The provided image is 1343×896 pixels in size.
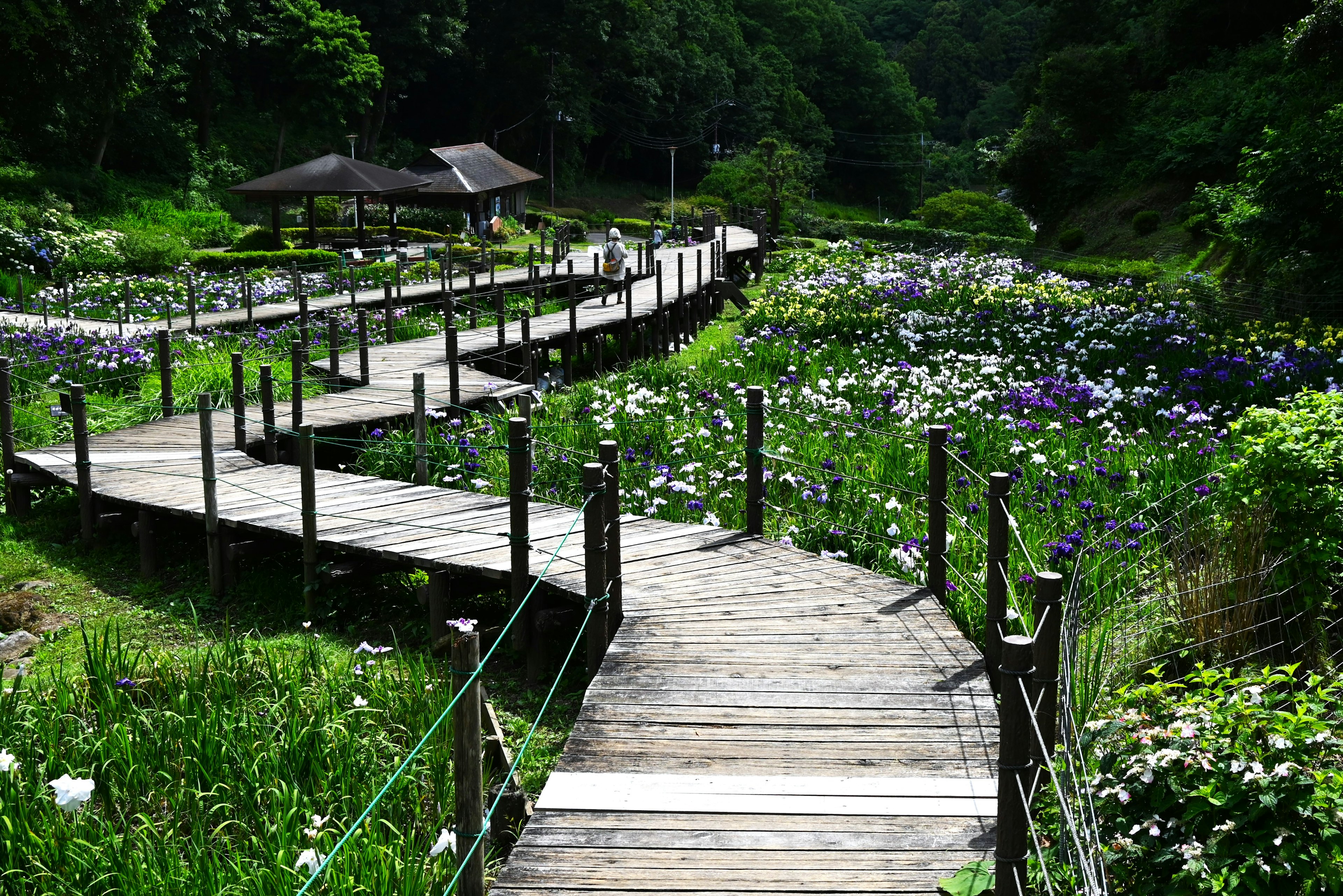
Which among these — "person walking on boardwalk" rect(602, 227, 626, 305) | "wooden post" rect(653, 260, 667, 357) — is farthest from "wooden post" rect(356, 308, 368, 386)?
"person walking on boardwalk" rect(602, 227, 626, 305)

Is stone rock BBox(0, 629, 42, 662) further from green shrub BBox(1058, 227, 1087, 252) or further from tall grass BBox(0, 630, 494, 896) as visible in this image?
green shrub BBox(1058, 227, 1087, 252)

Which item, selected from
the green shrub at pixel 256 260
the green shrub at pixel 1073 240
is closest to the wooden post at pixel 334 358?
the green shrub at pixel 256 260

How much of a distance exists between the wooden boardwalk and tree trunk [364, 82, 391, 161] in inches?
1742

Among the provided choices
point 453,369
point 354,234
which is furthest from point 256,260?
point 453,369

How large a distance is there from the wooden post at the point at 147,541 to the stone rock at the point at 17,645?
1453mm

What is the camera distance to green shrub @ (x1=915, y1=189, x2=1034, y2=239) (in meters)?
47.4

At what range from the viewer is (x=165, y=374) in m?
11.7

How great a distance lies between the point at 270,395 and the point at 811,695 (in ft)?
23.4

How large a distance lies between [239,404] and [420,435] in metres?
1.86

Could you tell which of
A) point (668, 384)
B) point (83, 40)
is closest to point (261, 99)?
point (83, 40)

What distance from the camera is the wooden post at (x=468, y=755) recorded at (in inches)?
131

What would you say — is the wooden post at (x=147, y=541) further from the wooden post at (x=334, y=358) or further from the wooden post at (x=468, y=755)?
the wooden post at (x=468, y=755)

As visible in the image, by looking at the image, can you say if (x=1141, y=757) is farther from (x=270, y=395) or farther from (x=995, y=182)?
(x=995, y=182)

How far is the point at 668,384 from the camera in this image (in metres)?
12.7
